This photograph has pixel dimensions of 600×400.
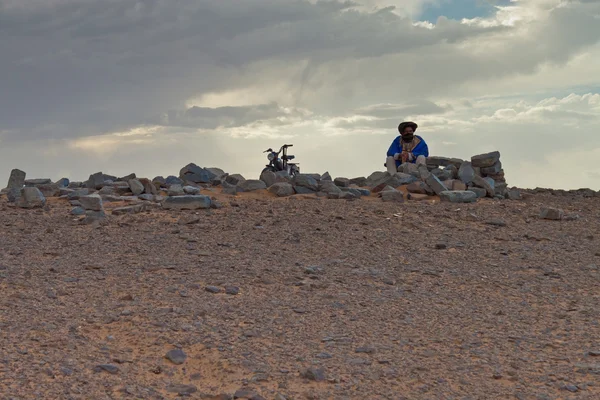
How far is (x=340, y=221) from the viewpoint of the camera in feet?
32.1

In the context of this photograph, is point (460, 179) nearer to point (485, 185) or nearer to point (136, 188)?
point (485, 185)

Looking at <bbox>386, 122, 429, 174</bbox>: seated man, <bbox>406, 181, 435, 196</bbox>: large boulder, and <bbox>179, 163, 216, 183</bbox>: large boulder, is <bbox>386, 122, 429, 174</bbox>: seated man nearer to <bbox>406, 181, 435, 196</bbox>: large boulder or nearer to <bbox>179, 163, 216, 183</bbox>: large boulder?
<bbox>406, 181, 435, 196</bbox>: large boulder

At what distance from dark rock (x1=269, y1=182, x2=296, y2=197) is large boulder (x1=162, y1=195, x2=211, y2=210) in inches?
64.9

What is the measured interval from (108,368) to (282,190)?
7.44m

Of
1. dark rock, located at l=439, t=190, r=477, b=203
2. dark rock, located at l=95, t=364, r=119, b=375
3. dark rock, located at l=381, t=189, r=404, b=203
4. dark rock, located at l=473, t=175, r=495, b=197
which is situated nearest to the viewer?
dark rock, located at l=95, t=364, r=119, b=375

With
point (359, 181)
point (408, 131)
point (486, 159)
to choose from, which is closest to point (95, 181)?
point (359, 181)

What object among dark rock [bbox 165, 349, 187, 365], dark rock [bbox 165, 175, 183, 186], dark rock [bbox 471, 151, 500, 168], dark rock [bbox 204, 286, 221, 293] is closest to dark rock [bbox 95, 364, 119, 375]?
dark rock [bbox 165, 349, 187, 365]

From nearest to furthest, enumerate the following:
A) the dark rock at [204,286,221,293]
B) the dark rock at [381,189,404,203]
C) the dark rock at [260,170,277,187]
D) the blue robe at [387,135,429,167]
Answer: the dark rock at [204,286,221,293]
the dark rock at [381,189,404,203]
the dark rock at [260,170,277,187]
the blue robe at [387,135,429,167]

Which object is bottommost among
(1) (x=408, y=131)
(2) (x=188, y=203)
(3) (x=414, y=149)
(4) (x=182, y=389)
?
(4) (x=182, y=389)

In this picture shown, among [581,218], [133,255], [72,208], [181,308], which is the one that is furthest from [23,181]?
[581,218]

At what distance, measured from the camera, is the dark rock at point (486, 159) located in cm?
1453

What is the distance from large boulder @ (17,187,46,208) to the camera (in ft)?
36.7

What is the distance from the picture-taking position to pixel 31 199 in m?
11.2

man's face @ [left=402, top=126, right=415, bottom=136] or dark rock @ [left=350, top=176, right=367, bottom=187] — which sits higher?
man's face @ [left=402, top=126, right=415, bottom=136]
